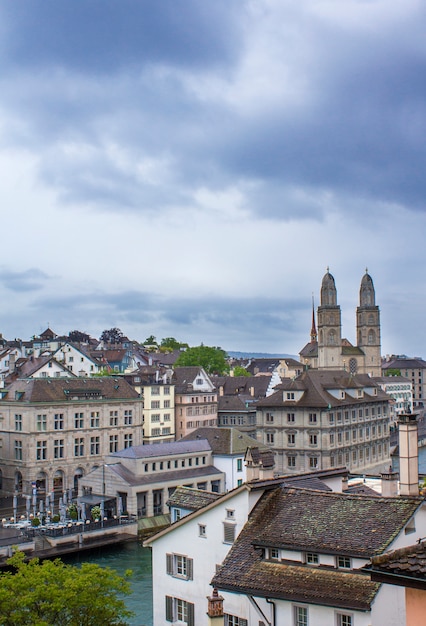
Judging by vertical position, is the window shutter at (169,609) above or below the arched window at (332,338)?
below

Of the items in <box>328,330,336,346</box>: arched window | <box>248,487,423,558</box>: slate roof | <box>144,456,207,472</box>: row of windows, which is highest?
<box>328,330,336,346</box>: arched window

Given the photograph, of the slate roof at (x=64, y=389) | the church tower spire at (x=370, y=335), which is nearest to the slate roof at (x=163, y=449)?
the slate roof at (x=64, y=389)

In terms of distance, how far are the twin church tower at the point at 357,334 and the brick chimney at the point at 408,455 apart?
153 m

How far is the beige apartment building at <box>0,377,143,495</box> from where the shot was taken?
276 feet

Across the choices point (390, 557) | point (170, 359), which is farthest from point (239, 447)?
point (170, 359)

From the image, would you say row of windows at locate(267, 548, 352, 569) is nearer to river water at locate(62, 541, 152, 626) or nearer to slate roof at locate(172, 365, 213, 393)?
river water at locate(62, 541, 152, 626)

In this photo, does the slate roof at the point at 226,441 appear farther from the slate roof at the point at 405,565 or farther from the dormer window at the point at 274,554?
the slate roof at the point at 405,565

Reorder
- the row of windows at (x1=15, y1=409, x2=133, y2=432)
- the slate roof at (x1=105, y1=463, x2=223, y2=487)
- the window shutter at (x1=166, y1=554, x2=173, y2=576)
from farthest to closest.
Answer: the row of windows at (x1=15, y1=409, x2=133, y2=432) < the slate roof at (x1=105, y1=463, x2=223, y2=487) < the window shutter at (x1=166, y1=554, x2=173, y2=576)

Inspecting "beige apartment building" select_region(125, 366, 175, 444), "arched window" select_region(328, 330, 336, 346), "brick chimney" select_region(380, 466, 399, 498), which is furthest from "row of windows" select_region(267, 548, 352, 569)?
"arched window" select_region(328, 330, 336, 346)

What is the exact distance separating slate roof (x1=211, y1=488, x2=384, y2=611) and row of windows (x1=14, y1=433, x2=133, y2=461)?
202 ft

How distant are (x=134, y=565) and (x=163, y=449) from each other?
22.6 meters

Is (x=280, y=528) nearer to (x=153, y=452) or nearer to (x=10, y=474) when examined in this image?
(x=153, y=452)

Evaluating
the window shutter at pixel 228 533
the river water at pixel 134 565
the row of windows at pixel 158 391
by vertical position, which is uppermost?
the row of windows at pixel 158 391

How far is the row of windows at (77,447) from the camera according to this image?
8469 cm
